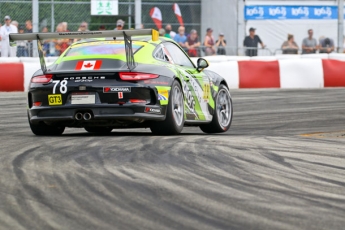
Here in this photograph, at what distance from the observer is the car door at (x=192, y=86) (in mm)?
11508

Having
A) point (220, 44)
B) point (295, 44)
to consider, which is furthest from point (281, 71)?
point (295, 44)

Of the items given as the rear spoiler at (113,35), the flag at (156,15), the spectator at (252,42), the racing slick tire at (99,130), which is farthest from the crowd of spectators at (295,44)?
the rear spoiler at (113,35)

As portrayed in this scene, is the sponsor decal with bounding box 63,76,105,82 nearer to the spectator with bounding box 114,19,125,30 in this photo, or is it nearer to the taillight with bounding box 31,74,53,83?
the taillight with bounding box 31,74,53,83

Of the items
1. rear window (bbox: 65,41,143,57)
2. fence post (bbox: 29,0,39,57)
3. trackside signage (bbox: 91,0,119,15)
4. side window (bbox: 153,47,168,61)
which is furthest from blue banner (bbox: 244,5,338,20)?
rear window (bbox: 65,41,143,57)

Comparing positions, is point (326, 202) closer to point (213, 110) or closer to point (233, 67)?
point (213, 110)

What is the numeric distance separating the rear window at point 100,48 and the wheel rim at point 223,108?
1763 millimetres

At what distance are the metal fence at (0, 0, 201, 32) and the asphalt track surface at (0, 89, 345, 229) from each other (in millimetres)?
13864

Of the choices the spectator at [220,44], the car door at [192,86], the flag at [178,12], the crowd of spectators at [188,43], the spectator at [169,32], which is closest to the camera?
the car door at [192,86]

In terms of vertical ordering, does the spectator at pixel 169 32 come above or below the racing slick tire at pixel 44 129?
above

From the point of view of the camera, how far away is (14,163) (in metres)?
7.78

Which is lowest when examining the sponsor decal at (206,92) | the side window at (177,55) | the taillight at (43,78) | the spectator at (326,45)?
the sponsor decal at (206,92)

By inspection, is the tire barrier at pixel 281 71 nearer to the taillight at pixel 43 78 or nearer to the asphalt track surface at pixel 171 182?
the taillight at pixel 43 78

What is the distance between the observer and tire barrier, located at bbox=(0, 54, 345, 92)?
22.6m

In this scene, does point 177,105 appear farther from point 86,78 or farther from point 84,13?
point 84,13
